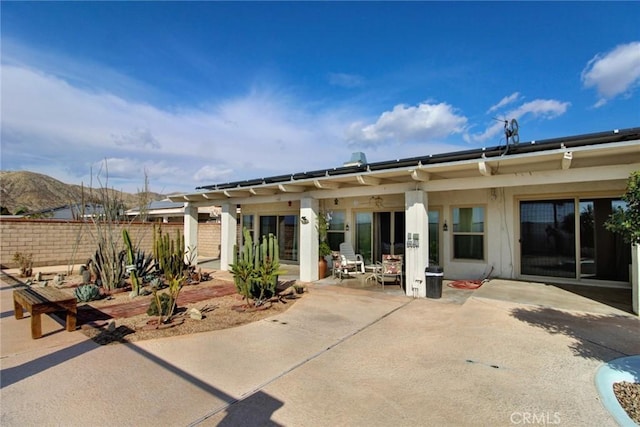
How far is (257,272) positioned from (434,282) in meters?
4.01

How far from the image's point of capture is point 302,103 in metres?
13.4

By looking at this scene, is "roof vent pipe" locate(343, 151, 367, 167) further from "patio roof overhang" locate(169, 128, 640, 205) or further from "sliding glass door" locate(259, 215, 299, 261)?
"sliding glass door" locate(259, 215, 299, 261)

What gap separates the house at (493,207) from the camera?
20.4ft

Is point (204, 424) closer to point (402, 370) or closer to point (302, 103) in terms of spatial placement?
point (402, 370)

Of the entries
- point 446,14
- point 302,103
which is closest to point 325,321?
point 446,14

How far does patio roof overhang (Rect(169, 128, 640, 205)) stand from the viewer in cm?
565

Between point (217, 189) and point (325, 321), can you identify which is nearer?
point (325, 321)

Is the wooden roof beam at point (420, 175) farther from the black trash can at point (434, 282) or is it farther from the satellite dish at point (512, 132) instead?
the black trash can at point (434, 282)

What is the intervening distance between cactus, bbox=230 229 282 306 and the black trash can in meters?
3.48

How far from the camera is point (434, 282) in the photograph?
7211mm

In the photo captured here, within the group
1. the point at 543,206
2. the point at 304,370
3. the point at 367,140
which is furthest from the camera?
the point at 367,140

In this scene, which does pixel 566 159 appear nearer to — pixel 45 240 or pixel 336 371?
pixel 336 371

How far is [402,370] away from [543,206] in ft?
23.6

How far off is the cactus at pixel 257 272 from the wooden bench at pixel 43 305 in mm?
2839
